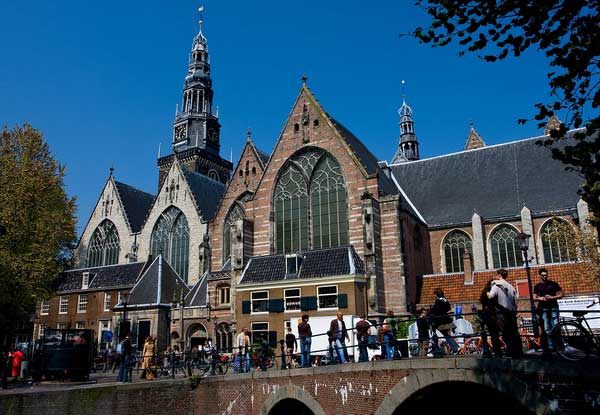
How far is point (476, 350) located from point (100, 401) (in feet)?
42.2

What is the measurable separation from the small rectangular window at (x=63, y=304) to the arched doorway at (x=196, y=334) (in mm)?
13957

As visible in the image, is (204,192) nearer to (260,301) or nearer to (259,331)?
(260,301)

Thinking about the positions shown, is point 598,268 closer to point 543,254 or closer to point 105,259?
point 543,254

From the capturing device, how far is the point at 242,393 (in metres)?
17.3

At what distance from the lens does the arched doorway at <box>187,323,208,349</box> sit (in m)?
34.4

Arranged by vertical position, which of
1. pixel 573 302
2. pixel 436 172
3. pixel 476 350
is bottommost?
pixel 476 350

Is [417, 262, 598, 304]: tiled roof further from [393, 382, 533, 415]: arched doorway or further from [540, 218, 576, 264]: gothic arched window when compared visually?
[393, 382, 533, 415]: arched doorway

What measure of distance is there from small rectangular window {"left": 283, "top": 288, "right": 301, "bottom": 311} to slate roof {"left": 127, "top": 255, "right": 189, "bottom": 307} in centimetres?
1148

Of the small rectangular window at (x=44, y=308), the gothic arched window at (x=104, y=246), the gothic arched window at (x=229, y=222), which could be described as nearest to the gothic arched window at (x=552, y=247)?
the gothic arched window at (x=229, y=222)

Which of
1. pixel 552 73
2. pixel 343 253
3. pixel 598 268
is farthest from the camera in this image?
pixel 343 253

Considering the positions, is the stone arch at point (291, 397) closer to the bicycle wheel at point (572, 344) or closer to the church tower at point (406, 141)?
the bicycle wheel at point (572, 344)

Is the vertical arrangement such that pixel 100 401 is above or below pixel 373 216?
below

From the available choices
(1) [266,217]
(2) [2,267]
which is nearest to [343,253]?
(1) [266,217]

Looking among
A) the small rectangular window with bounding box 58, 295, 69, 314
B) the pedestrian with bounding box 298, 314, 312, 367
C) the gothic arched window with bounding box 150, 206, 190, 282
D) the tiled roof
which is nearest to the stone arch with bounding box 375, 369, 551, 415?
the pedestrian with bounding box 298, 314, 312, 367
